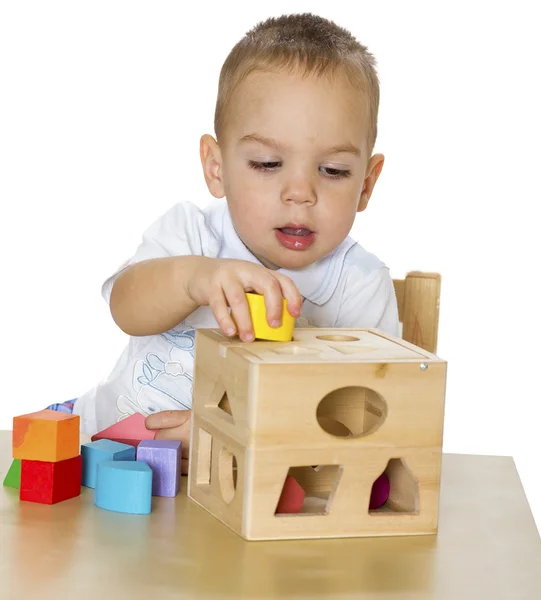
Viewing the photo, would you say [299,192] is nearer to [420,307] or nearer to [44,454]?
[420,307]

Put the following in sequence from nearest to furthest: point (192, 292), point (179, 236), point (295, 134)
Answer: point (192, 292) < point (295, 134) < point (179, 236)

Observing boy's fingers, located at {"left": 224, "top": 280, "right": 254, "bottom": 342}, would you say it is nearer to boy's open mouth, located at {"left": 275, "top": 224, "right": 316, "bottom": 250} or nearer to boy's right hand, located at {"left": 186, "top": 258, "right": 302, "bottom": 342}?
boy's right hand, located at {"left": 186, "top": 258, "right": 302, "bottom": 342}

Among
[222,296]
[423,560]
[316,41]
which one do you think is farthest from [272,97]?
[423,560]

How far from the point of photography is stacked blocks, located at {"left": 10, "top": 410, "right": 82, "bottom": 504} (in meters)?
0.92

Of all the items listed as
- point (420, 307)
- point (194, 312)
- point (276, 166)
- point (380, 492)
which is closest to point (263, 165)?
point (276, 166)

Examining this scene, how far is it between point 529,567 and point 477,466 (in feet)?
1.07

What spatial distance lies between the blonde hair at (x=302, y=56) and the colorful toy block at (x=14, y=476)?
533mm

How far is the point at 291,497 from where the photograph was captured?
878mm

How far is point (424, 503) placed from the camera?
892 millimetres

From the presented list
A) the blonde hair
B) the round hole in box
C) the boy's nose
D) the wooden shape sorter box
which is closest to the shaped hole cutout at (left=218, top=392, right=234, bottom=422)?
the wooden shape sorter box

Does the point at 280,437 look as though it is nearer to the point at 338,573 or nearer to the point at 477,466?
the point at 338,573

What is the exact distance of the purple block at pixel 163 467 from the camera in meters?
0.96

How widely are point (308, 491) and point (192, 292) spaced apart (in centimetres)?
24

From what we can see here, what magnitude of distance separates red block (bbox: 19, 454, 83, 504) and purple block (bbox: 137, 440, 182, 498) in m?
0.08
